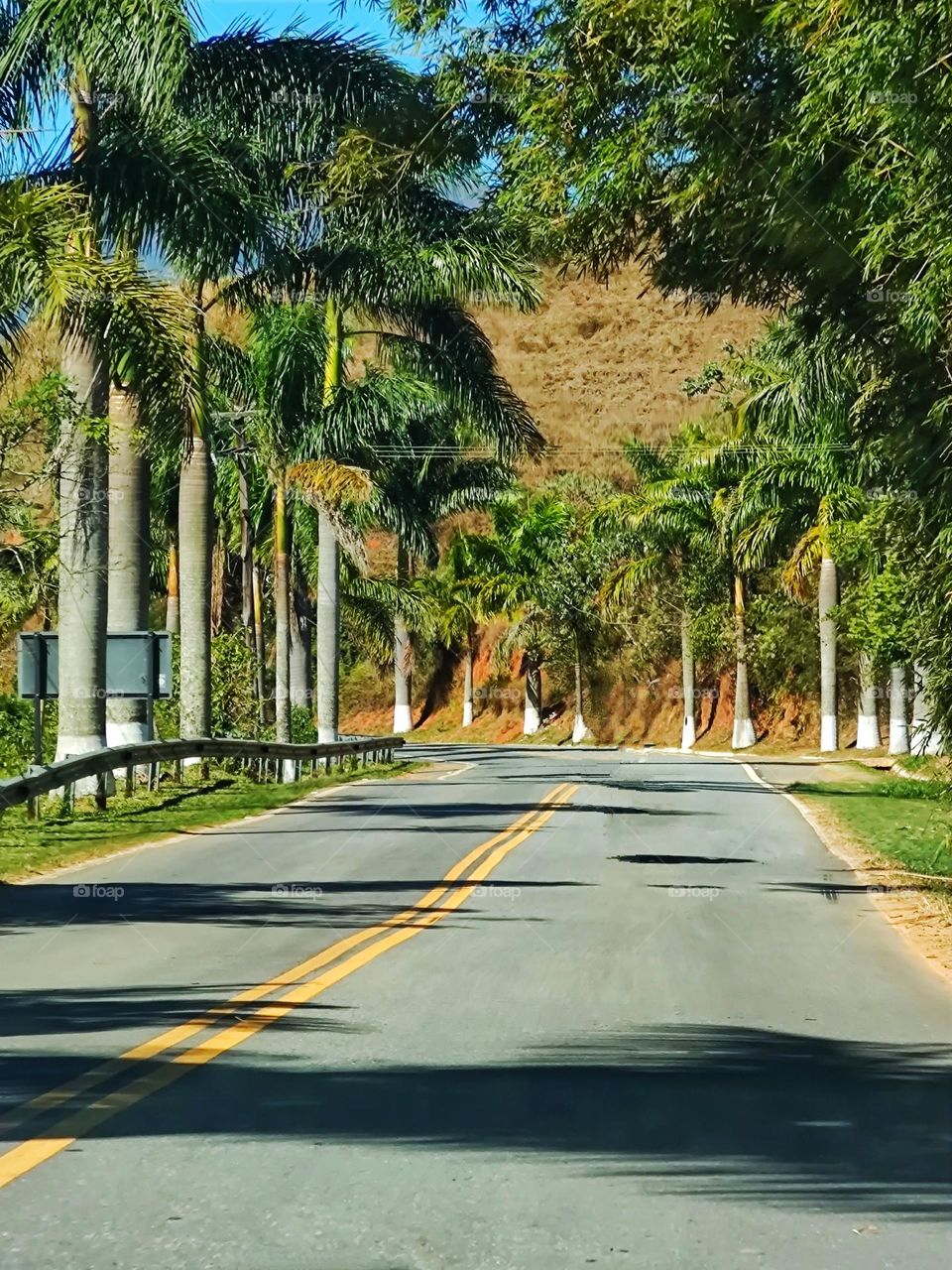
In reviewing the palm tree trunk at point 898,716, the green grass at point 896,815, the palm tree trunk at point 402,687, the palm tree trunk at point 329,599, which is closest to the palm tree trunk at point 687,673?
the palm tree trunk at point 402,687

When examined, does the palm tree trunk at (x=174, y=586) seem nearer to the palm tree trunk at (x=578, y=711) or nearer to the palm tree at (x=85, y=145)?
the palm tree trunk at (x=578, y=711)

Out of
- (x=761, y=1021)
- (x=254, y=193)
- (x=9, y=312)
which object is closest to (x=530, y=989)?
(x=761, y=1021)

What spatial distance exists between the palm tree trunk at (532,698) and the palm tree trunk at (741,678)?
14219mm

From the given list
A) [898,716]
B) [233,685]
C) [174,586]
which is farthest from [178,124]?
[174,586]

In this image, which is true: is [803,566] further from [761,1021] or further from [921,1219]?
[921,1219]

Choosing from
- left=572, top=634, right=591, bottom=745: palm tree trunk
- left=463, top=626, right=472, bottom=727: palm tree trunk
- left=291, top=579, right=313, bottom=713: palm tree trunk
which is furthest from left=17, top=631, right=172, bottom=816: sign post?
left=463, top=626, right=472, bottom=727: palm tree trunk

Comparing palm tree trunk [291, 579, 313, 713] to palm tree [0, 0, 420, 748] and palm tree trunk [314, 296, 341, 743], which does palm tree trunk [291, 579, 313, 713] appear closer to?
palm tree trunk [314, 296, 341, 743]

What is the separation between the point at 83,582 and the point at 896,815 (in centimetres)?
1238

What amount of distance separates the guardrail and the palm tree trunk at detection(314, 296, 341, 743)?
2.70 ft

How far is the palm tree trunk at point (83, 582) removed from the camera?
2252cm

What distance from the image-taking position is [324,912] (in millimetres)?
13992

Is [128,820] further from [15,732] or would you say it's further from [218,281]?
[218,281]

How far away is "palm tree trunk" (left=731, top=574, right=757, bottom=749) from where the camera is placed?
56.1 m

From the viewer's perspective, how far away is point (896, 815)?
26375 millimetres
